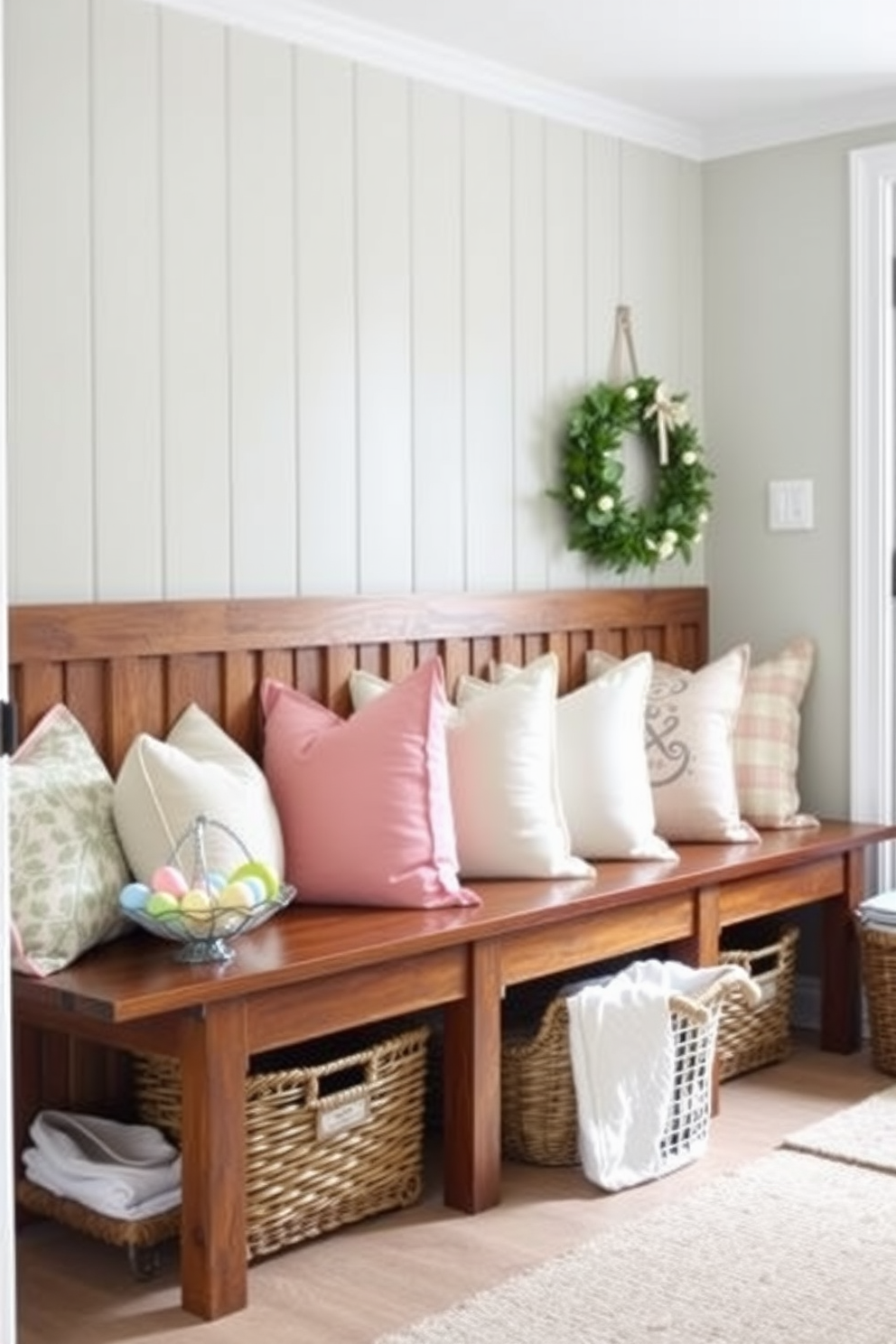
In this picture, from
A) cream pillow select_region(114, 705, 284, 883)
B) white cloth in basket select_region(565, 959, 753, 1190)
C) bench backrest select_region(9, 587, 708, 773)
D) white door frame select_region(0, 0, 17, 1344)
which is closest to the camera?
white door frame select_region(0, 0, 17, 1344)

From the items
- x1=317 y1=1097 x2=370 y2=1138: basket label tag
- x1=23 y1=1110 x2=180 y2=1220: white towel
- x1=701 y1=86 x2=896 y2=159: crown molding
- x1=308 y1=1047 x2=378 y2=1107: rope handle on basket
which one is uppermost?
x1=701 y1=86 x2=896 y2=159: crown molding

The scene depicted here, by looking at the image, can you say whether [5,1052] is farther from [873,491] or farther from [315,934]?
[873,491]

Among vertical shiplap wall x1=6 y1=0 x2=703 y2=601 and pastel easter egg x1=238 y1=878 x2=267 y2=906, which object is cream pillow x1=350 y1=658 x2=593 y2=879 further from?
pastel easter egg x1=238 y1=878 x2=267 y2=906

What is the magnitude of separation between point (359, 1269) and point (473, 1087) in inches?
15.1

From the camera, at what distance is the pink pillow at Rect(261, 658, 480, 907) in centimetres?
319

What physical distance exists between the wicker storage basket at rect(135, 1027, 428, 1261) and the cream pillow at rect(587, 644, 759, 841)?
1.01 m

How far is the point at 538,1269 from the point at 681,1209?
359mm

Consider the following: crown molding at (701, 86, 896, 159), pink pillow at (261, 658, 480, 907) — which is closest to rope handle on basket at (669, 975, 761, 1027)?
pink pillow at (261, 658, 480, 907)

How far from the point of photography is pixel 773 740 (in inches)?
165

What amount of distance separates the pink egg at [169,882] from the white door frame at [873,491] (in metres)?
2.01

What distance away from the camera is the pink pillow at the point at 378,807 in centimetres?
319

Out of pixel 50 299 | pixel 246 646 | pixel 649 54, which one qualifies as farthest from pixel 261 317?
pixel 649 54

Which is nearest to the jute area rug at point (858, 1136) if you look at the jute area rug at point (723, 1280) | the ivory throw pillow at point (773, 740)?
the jute area rug at point (723, 1280)

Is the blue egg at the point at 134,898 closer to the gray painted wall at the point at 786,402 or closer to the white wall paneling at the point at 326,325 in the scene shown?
the white wall paneling at the point at 326,325
